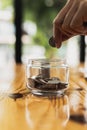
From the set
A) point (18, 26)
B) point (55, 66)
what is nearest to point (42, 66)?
point (55, 66)

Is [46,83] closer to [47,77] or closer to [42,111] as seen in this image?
[47,77]

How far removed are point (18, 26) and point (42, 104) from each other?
11.1 ft

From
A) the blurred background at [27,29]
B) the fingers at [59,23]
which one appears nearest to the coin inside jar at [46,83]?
the fingers at [59,23]

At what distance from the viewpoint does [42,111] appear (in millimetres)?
774

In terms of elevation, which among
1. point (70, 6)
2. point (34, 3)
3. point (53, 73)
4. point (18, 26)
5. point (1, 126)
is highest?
point (34, 3)

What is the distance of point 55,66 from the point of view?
1021mm

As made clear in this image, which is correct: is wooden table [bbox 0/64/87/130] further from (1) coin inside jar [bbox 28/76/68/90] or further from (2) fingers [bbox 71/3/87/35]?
(2) fingers [bbox 71/3/87/35]

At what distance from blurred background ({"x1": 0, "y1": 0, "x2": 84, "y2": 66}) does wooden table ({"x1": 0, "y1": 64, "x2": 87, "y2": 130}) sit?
3121mm

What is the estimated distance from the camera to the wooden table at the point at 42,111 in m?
0.65

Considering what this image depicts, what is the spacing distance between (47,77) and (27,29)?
3324mm

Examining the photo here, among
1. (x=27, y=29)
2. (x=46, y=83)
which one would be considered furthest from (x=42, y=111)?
(x=27, y=29)

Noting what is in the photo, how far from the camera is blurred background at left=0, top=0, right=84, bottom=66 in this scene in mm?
4127

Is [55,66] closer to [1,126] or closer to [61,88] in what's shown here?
[61,88]

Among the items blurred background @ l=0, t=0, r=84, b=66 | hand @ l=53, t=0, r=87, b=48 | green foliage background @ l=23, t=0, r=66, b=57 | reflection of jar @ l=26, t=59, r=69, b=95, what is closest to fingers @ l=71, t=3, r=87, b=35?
hand @ l=53, t=0, r=87, b=48
